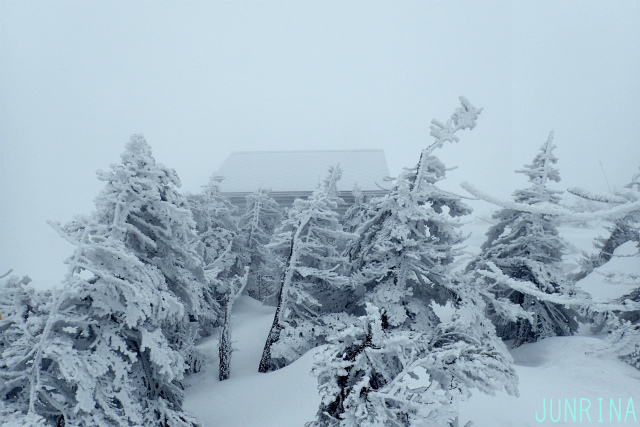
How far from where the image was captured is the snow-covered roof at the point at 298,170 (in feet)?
98.9

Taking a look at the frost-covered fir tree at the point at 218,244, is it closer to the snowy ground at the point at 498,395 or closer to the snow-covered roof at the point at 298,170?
the snowy ground at the point at 498,395

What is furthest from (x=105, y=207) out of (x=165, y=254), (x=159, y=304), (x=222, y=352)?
(x=222, y=352)

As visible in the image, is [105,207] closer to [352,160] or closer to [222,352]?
[222,352]

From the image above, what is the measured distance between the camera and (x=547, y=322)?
49.7 feet

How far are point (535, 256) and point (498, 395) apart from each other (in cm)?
851

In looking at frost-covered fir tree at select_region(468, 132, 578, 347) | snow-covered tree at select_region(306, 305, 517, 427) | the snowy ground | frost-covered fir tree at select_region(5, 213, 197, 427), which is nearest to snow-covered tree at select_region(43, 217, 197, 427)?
frost-covered fir tree at select_region(5, 213, 197, 427)

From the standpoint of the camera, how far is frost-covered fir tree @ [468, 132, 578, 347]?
1434cm

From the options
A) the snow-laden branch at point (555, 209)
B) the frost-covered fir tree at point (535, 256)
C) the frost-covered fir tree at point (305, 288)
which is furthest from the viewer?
the frost-covered fir tree at point (535, 256)

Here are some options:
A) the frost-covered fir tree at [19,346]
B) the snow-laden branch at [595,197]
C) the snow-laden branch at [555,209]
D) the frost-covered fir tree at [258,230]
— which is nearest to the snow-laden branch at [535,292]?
the snow-laden branch at [555,209]

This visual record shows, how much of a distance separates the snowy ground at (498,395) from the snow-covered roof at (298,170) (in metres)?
15.5

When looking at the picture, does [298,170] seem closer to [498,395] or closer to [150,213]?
[150,213]

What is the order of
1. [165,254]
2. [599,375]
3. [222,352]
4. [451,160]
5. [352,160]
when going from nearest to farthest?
[165,254] → [599,375] → [222,352] → [352,160] → [451,160]

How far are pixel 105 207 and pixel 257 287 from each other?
1764 cm

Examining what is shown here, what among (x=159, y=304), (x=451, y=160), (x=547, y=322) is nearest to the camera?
(x=159, y=304)
